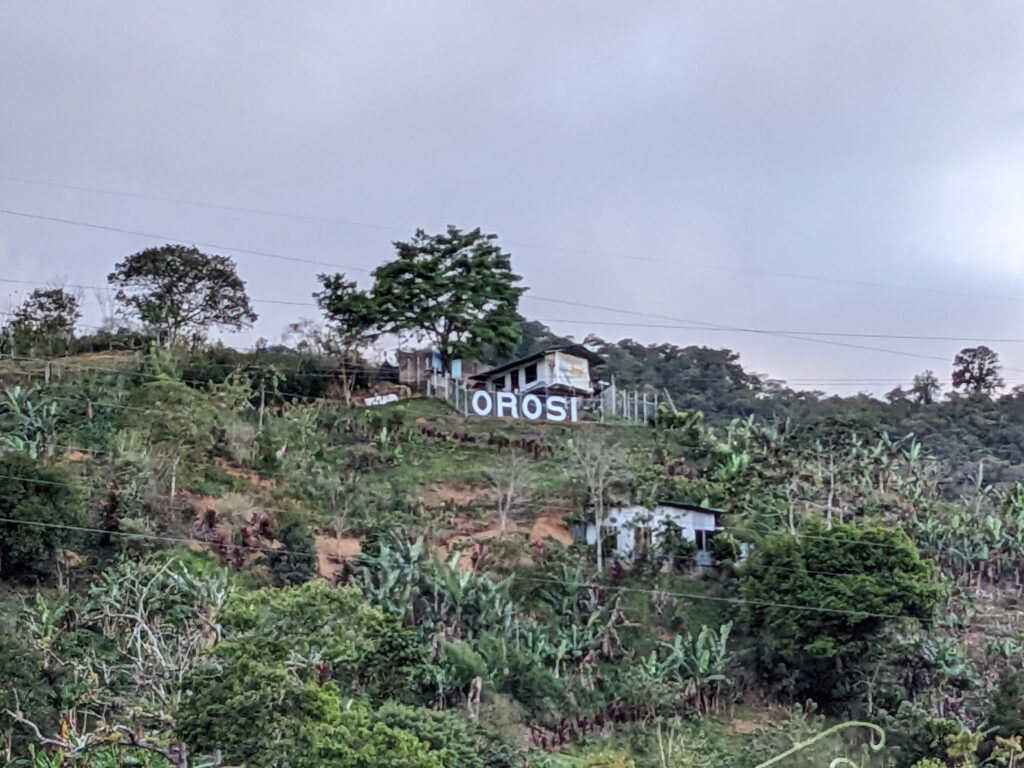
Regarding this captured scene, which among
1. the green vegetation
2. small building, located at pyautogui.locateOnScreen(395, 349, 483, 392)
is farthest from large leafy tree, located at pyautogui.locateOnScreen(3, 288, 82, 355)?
small building, located at pyautogui.locateOnScreen(395, 349, 483, 392)

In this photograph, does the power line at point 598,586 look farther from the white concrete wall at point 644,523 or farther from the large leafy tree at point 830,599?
the white concrete wall at point 644,523

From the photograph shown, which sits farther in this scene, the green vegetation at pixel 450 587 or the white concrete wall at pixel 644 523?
the white concrete wall at pixel 644 523

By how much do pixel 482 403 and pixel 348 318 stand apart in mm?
5573

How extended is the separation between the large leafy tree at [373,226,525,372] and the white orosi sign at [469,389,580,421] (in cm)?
268

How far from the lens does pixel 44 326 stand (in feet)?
126

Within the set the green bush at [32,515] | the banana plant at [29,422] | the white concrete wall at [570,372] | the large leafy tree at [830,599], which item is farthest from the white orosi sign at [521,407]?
the green bush at [32,515]

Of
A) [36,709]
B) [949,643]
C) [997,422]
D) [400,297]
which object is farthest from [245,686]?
[997,422]

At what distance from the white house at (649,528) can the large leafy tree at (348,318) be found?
12.7 meters

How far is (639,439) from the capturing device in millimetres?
36625

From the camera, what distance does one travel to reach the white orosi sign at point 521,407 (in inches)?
1507

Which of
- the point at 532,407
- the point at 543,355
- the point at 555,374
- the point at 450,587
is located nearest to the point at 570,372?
the point at 555,374

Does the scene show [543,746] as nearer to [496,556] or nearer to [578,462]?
[496,556]

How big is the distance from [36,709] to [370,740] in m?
5.99

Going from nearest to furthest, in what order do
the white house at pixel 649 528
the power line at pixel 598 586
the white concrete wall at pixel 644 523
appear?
the power line at pixel 598 586 → the white house at pixel 649 528 → the white concrete wall at pixel 644 523
